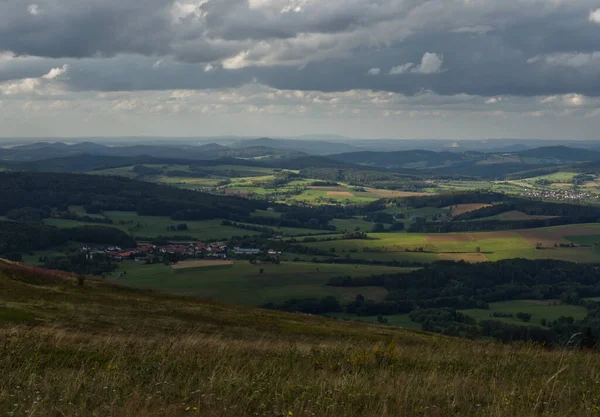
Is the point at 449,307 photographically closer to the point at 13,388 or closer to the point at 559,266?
the point at 559,266

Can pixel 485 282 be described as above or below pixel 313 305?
below

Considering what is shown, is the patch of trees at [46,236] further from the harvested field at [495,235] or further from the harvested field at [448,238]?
the harvested field at [495,235]

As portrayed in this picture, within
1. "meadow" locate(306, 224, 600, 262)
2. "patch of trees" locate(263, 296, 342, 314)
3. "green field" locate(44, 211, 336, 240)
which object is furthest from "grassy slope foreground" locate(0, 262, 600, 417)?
"green field" locate(44, 211, 336, 240)

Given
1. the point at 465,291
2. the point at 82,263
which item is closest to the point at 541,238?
the point at 465,291

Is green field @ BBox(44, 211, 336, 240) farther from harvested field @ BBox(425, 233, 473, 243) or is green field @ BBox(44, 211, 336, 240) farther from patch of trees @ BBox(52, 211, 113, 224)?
harvested field @ BBox(425, 233, 473, 243)

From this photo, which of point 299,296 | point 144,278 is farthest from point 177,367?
point 144,278

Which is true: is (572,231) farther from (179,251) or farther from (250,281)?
(250,281)

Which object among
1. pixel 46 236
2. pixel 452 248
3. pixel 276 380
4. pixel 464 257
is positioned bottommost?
pixel 464 257
